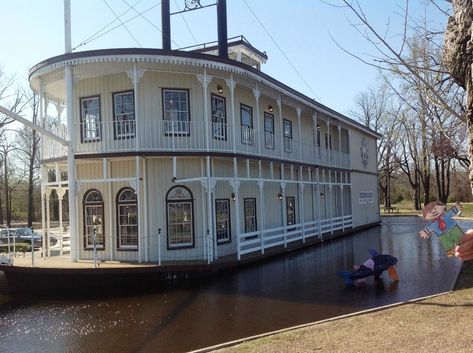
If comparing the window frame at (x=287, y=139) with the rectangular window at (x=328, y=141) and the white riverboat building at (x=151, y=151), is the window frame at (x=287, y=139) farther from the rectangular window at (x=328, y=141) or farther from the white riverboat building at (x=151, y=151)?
the rectangular window at (x=328, y=141)

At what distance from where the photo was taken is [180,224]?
17.0 m

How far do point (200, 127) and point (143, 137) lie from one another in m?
2.07

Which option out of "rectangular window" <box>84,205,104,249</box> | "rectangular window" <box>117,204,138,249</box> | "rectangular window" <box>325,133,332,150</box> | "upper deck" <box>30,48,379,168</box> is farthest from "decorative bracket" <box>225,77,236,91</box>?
"rectangular window" <box>325,133,332,150</box>

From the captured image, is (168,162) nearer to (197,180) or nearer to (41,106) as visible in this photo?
(197,180)

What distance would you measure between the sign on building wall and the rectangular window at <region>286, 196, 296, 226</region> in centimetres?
1069

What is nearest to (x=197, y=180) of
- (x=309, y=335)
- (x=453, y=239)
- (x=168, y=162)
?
(x=168, y=162)

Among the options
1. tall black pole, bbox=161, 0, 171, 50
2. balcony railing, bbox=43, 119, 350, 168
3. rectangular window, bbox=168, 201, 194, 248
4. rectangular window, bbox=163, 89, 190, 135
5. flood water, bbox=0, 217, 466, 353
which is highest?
tall black pole, bbox=161, 0, 171, 50

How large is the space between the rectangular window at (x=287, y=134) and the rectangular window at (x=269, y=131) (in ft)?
3.87

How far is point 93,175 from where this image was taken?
17594 millimetres

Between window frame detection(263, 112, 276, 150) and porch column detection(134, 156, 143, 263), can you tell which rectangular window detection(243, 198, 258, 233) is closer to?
window frame detection(263, 112, 276, 150)

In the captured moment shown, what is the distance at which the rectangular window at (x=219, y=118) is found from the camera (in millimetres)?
18125

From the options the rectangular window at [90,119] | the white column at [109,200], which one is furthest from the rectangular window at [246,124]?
the rectangular window at [90,119]

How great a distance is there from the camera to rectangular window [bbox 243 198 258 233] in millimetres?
20203

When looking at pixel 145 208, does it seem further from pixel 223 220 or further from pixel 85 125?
pixel 85 125
